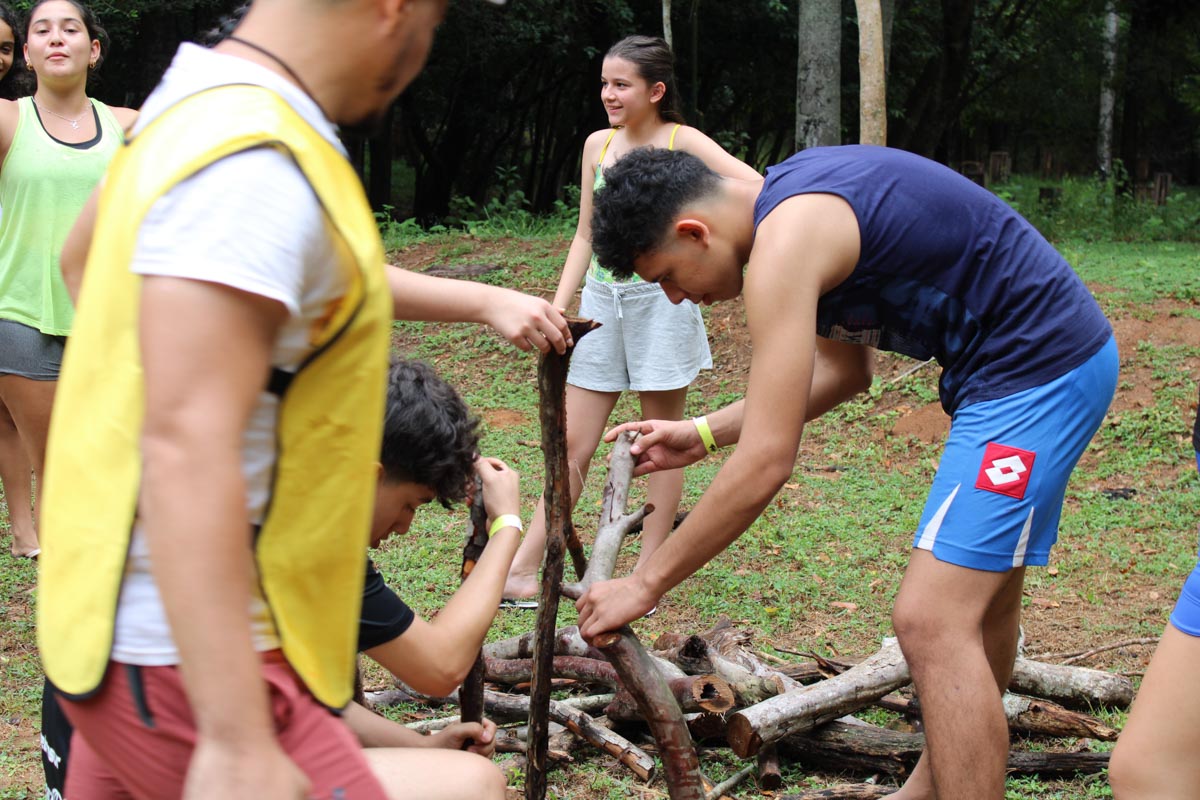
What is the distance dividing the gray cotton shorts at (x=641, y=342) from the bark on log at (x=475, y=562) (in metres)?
2.25

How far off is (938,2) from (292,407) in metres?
20.8

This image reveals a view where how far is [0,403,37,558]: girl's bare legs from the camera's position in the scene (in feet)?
17.3

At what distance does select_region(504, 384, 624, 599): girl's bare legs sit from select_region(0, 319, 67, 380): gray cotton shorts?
80.1 inches

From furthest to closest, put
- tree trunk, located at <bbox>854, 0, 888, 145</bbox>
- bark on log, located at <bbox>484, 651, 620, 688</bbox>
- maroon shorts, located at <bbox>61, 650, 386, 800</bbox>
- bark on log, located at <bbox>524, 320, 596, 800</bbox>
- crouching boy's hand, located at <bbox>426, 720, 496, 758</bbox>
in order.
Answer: tree trunk, located at <bbox>854, 0, 888, 145</bbox> → bark on log, located at <bbox>484, 651, 620, 688</bbox> → bark on log, located at <bbox>524, 320, 596, 800</bbox> → crouching boy's hand, located at <bbox>426, 720, 496, 758</bbox> → maroon shorts, located at <bbox>61, 650, 386, 800</bbox>

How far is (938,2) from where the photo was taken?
65.6 ft

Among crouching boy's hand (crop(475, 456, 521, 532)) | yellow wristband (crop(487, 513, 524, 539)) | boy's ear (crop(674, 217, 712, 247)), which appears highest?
boy's ear (crop(674, 217, 712, 247))

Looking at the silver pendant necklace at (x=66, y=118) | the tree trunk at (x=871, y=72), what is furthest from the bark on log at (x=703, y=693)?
the tree trunk at (x=871, y=72)

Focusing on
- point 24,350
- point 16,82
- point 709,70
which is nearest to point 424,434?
point 24,350

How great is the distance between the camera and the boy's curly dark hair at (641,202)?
9.32 feet

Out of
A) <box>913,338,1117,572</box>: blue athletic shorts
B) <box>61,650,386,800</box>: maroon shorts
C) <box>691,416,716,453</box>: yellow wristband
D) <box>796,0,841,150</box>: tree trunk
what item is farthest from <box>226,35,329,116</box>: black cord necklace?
<box>796,0,841,150</box>: tree trunk

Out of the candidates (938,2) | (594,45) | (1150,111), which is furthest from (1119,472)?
(1150,111)

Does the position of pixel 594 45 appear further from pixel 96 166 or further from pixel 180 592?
pixel 180 592

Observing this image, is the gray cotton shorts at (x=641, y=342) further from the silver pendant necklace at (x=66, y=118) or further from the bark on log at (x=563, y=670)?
the silver pendant necklace at (x=66, y=118)

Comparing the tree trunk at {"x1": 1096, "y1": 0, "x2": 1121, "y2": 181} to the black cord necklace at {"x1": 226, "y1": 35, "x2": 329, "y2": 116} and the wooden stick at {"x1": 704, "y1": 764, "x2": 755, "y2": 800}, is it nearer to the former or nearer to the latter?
the wooden stick at {"x1": 704, "y1": 764, "x2": 755, "y2": 800}
